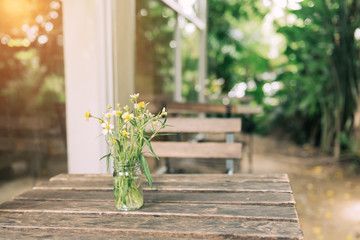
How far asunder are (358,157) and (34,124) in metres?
4.24

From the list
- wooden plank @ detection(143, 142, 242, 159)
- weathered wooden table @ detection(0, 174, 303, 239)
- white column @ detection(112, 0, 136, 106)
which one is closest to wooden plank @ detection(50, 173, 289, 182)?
weathered wooden table @ detection(0, 174, 303, 239)

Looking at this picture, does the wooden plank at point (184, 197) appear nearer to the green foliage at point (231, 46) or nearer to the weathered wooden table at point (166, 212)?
the weathered wooden table at point (166, 212)

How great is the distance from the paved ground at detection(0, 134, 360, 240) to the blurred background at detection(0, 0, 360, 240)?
0.01 metres

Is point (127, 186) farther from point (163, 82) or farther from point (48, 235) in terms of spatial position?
point (163, 82)

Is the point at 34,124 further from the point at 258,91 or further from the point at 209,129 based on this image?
the point at 258,91

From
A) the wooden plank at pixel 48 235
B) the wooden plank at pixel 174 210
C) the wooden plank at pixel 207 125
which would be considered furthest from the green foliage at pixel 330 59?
the wooden plank at pixel 48 235

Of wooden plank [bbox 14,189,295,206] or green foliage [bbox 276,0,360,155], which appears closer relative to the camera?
wooden plank [bbox 14,189,295,206]

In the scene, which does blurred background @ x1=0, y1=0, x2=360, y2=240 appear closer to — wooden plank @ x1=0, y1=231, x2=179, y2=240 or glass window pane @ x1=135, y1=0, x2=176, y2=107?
glass window pane @ x1=135, y1=0, x2=176, y2=107

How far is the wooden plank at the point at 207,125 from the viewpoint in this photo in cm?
211

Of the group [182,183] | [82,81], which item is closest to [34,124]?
[82,81]

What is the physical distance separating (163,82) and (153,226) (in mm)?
2832

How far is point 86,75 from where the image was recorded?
2.28 metres

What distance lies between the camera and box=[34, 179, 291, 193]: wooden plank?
1379mm

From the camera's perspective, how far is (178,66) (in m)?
4.27
